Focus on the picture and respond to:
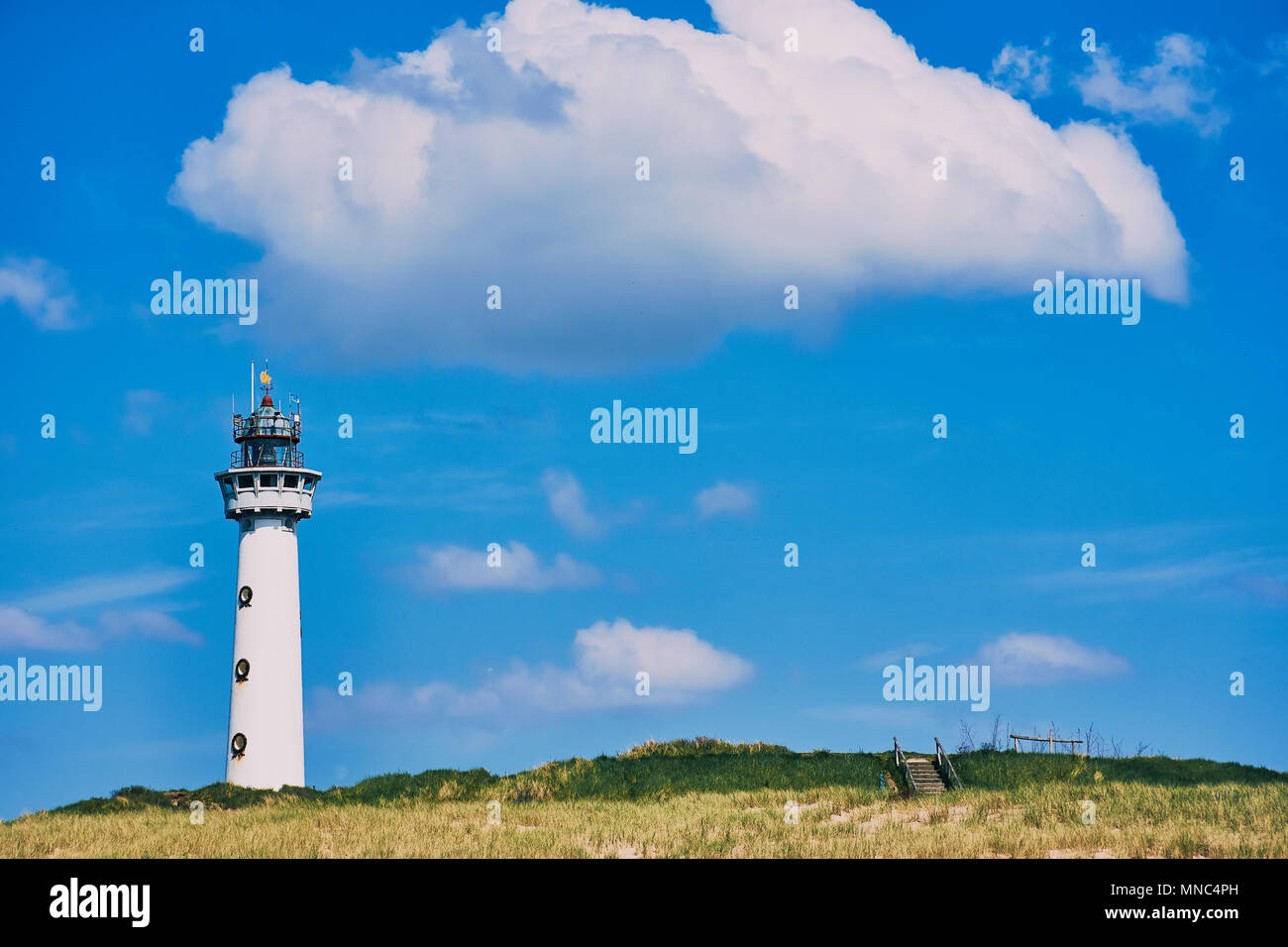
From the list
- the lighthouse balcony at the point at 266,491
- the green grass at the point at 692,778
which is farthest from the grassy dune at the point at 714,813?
the lighthouse balcony at the point at 266,491

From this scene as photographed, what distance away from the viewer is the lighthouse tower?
167 feet

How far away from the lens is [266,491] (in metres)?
53.4

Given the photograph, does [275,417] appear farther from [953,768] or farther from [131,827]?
[953,768]

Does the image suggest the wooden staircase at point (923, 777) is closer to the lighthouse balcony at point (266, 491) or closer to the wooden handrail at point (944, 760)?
the wooden handrail at point (944, 760)

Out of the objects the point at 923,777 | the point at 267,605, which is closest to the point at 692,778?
the point at 923,777

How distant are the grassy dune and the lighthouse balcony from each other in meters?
10.8

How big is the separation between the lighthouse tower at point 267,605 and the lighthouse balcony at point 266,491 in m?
0.04

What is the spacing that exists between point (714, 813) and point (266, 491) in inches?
878

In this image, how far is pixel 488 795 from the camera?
162 feet

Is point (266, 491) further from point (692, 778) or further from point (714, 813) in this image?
point (714, 813)

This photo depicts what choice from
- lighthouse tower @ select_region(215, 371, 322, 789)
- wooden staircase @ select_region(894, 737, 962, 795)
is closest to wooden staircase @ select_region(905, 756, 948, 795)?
wooden staircase @ select_region(894, 737, 962, 795)
